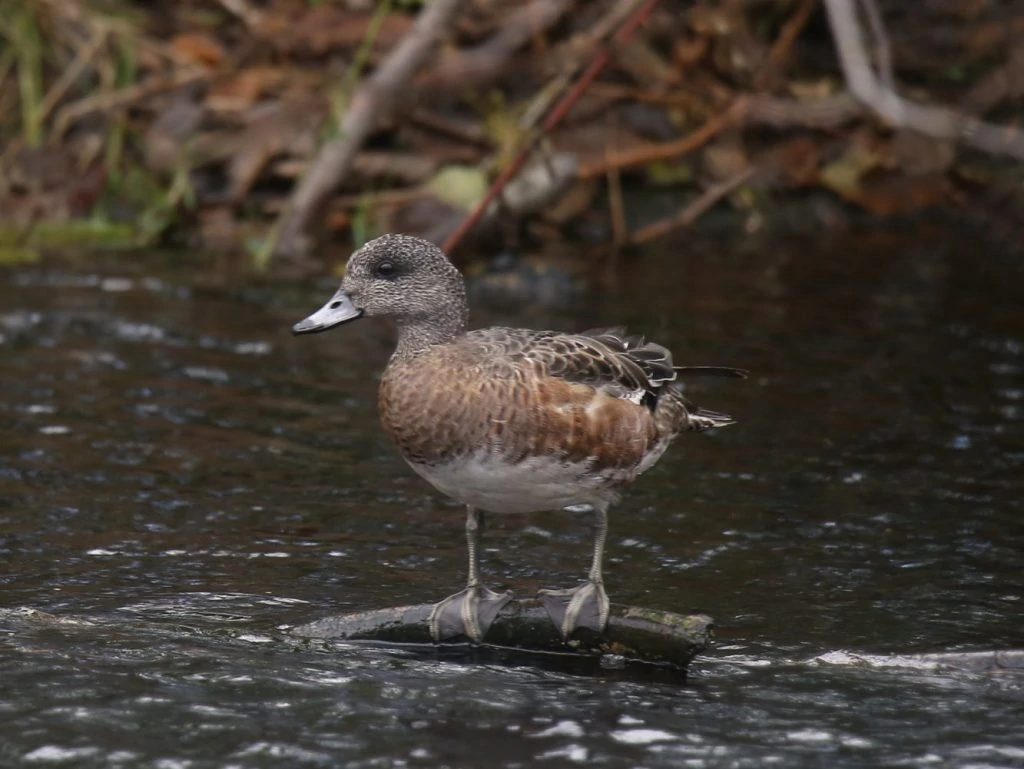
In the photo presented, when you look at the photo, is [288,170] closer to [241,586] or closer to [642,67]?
[642,67]

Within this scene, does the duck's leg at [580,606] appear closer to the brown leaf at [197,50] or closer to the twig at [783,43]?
the twig at [783,43]

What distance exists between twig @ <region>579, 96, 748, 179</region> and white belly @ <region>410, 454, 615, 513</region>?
6.34m

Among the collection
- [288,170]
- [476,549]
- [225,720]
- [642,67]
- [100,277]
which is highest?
[642,67]

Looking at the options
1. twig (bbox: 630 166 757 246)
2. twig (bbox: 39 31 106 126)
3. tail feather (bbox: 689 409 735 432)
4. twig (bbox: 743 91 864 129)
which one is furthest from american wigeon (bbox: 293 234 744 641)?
twig (bbox: 39 31 106 126)

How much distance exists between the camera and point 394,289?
209 inches

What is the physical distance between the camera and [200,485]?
21.9ft

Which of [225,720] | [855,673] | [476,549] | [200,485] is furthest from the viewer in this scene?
[200,485]

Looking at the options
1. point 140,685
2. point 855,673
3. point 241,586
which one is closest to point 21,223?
point 241,586

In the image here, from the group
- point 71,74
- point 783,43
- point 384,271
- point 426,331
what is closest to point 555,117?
point 783,43

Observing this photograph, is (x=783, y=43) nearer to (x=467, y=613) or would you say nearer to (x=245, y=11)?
(x=245, y=11)

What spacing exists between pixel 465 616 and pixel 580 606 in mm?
348

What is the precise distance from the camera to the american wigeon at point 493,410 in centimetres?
491

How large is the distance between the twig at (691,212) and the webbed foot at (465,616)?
6.16 m

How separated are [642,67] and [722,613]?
6.82m
